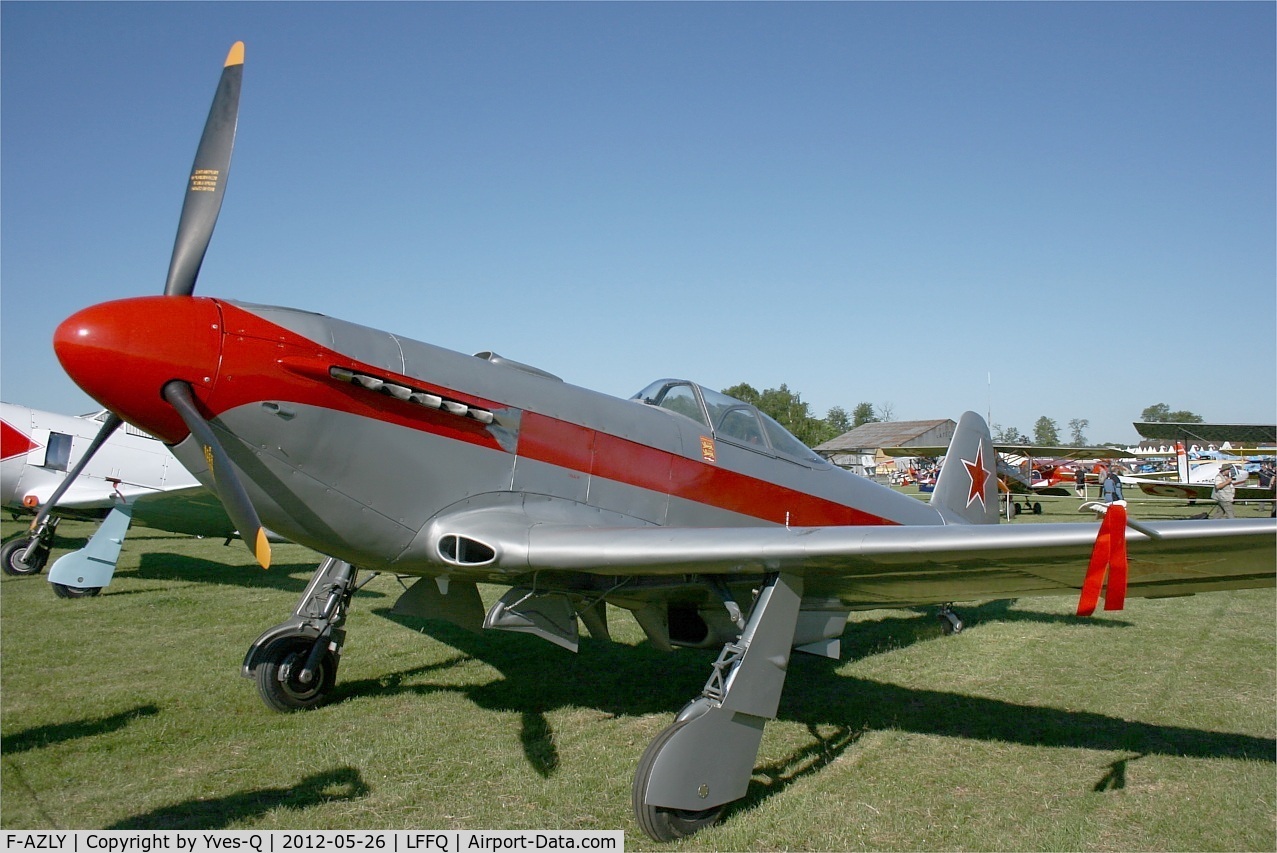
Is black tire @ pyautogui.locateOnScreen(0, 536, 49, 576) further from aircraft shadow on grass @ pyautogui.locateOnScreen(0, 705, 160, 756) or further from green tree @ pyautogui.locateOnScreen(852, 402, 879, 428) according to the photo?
green tree @ pyautogui.locateOnScreen(852, 402, 879, 428)

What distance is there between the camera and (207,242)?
3783 millimetres

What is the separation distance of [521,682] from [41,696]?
10.2 ft

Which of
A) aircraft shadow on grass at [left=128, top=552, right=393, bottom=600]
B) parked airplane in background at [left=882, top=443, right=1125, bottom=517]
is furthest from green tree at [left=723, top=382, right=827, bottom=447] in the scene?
aircraft shadow on grass at [left=128, top=552, right=393, bottom=600]

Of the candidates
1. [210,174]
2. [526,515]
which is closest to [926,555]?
[526,515]

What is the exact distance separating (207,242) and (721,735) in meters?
3.26

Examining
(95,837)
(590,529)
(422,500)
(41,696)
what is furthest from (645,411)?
(41,696)

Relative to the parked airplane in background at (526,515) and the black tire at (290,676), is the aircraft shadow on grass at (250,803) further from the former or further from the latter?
the black tire at (290,676)

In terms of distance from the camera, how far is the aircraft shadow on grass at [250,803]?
342 cm

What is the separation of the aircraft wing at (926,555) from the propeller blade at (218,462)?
1.10 m

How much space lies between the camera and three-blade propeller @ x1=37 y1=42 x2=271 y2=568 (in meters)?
3.43

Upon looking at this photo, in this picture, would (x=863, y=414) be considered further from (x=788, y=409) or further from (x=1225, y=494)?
(x=1225, y=494)

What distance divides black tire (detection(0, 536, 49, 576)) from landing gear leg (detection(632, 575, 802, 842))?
436 inches

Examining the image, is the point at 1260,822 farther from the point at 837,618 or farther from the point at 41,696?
the point at 41,696

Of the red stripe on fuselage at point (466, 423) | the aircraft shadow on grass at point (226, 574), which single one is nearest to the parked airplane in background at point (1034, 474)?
the aircraft shadow on grass at point (226, 574)
